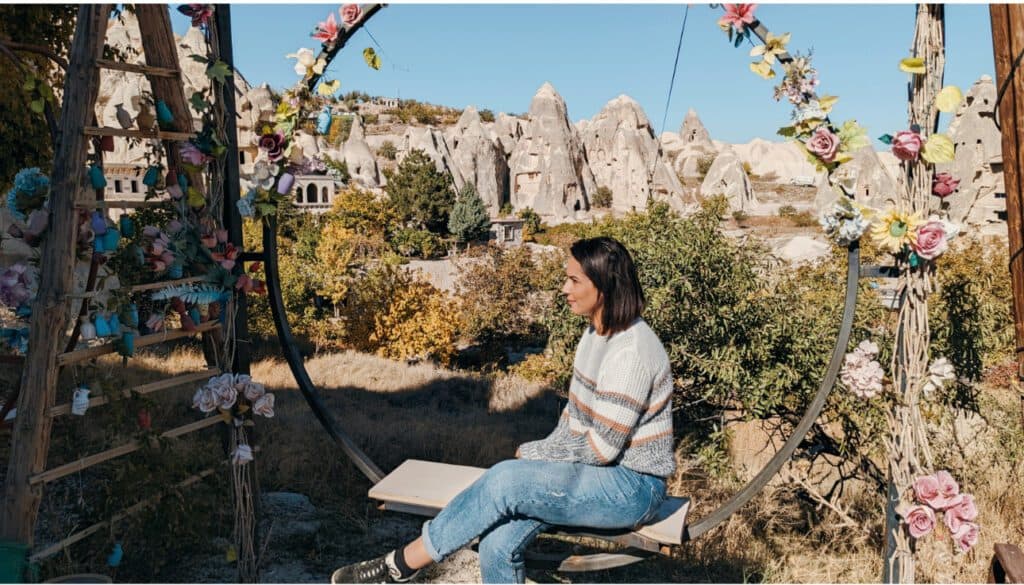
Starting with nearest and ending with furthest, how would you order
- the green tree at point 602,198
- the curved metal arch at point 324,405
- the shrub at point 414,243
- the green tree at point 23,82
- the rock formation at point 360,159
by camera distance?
the curved metal arch at point 324,405 < the green tree at point 23,82 < the shrub at point 414,243 < the rock formation at point 360,159 < the green tree at point 602,198

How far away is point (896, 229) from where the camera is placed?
2.43 meters

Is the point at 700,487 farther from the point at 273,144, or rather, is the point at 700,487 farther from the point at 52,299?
the point at 52,299

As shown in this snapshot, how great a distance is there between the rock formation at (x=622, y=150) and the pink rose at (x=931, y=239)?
41068 mm

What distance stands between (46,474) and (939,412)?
165 inches

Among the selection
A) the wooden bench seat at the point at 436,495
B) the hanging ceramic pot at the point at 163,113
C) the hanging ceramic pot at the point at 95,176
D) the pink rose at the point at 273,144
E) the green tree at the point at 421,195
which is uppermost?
the green tree at the point at 421,195

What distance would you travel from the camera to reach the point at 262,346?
11.0m

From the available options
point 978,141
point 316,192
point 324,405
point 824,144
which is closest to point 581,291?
point 824,144

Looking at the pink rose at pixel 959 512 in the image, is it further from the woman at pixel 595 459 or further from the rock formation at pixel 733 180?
the rock formation at pixel 733 180

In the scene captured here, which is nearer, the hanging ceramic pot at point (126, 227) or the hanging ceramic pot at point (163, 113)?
the hanging ceramic pot at point (126, 227)

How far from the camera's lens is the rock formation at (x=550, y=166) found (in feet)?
135

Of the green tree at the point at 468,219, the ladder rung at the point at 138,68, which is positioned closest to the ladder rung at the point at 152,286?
the ladder rung at the point at 138,68

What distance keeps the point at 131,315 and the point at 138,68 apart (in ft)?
2.90

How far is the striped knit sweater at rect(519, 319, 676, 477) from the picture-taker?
7.31ft

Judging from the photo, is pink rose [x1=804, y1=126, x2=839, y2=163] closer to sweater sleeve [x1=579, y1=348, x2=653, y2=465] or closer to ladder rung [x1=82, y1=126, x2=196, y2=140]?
sweater sleeve [x1=579, y1=348, x2=653, y2=465]
